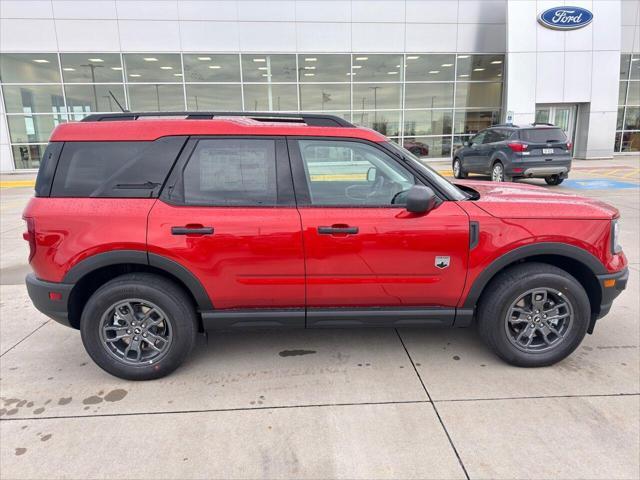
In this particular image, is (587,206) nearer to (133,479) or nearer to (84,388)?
(133,479)

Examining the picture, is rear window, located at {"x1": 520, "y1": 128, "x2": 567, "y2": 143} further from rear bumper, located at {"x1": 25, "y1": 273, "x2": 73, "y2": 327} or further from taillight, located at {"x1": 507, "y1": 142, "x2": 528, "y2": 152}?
rear bumper, located at {"x1": 25, "y1": 273, "x2": 73, "y2": 327}

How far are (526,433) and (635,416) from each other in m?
0.75

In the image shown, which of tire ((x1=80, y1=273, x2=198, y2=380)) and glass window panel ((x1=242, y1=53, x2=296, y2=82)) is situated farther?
glass window panel ((x1=242, y1=53, x2=296, y2=82))

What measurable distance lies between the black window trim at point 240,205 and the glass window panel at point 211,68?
681 inches

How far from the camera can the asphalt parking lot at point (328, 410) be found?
238 centimetres

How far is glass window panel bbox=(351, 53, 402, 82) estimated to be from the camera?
19.5 m

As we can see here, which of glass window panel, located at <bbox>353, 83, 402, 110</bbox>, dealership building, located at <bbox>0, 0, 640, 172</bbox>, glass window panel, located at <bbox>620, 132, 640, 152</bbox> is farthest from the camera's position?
glass window panel, located at <bbox>620, 132, 640, 152</bbox>

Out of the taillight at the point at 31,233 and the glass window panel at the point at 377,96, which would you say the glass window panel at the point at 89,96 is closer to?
the glass window panel at the point at 377,96

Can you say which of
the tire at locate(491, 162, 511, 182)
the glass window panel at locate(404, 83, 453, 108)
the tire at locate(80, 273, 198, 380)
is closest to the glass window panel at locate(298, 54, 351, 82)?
the glass window panel at locate(404, 83, 453, 108)

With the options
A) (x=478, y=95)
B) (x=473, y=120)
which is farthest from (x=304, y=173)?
(x=478, y=95)

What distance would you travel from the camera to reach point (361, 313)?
321 cm

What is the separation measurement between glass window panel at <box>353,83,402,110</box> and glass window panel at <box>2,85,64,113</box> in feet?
42.1

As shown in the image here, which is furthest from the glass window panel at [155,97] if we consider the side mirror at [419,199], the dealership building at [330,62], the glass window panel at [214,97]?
the side mirror at [419,199]

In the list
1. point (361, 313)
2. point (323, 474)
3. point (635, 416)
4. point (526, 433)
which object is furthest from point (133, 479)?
point (635, 416)
